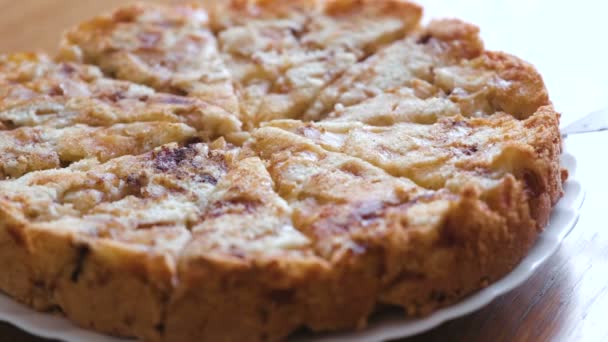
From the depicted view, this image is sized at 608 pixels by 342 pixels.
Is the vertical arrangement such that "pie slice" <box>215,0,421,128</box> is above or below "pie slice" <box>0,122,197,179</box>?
above

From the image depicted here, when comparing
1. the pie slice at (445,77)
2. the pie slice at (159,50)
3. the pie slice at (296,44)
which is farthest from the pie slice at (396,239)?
the pie slice at (159,50)

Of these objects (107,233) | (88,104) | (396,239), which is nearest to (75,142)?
(88,104)

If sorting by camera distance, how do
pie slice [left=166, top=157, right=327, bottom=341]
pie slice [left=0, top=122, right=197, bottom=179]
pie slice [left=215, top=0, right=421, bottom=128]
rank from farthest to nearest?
pie slice [left=215, top=0, right=421, bottom=128], pie slice [left=0, top=122, right=197, bottom=179], pie slice [left=166, top=157, right=327, bottom=341]

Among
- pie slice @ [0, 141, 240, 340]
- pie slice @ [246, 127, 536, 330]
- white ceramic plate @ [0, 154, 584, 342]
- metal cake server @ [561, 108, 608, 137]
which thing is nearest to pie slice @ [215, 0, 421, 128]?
pie slice @ [0, 141, 240, 340]

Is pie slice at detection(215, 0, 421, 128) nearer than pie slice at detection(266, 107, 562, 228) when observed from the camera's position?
No

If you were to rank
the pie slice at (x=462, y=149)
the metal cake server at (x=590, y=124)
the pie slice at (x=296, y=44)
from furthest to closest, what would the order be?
1. the pie slice at (x=296, y=44)
2. the metal cake server at (x=590, y=124)
3. the pie slice at (x=462, y=149)

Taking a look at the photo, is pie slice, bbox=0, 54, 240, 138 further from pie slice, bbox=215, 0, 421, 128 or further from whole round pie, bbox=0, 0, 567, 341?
pie slice, bbox=215, 0, 421, 128

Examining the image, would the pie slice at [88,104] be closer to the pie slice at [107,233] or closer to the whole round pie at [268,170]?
the whole round pie at [268,170]
